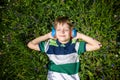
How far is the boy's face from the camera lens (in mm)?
3961

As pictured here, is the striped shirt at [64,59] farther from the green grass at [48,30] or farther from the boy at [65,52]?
the green grass at [48,30]

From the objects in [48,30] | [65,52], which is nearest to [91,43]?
[65,52]

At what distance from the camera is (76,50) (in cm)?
413

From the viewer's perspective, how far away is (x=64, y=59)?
4.09m

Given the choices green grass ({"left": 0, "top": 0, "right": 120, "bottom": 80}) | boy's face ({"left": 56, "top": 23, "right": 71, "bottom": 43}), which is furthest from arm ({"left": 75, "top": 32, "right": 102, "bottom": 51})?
green grass ({"left": 0, "top": 0, "right": 120, "bottom": 80})

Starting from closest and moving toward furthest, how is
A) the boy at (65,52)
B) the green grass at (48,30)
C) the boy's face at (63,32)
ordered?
the boy's face at (63,32), the boy at (65,52), the green grass at (48,30)

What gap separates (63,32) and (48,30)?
1.62 metres

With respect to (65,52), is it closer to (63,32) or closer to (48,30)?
(63,32)

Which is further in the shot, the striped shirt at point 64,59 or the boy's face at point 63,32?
the striped shirt at point 64,59

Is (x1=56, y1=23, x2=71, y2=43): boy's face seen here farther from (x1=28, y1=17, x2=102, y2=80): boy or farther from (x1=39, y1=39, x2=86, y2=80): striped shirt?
(x1=39, y1=39, x2=86, y2=80): striped shirt

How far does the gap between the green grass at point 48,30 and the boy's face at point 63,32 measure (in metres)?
1.42

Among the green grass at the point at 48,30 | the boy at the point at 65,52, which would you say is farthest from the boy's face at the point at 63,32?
the green grass at the point at 48,30

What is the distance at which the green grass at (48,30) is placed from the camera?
17.8 ft

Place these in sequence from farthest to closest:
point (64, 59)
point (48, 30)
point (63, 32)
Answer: point (48, 30), point (64, 59), point (63, 32)
